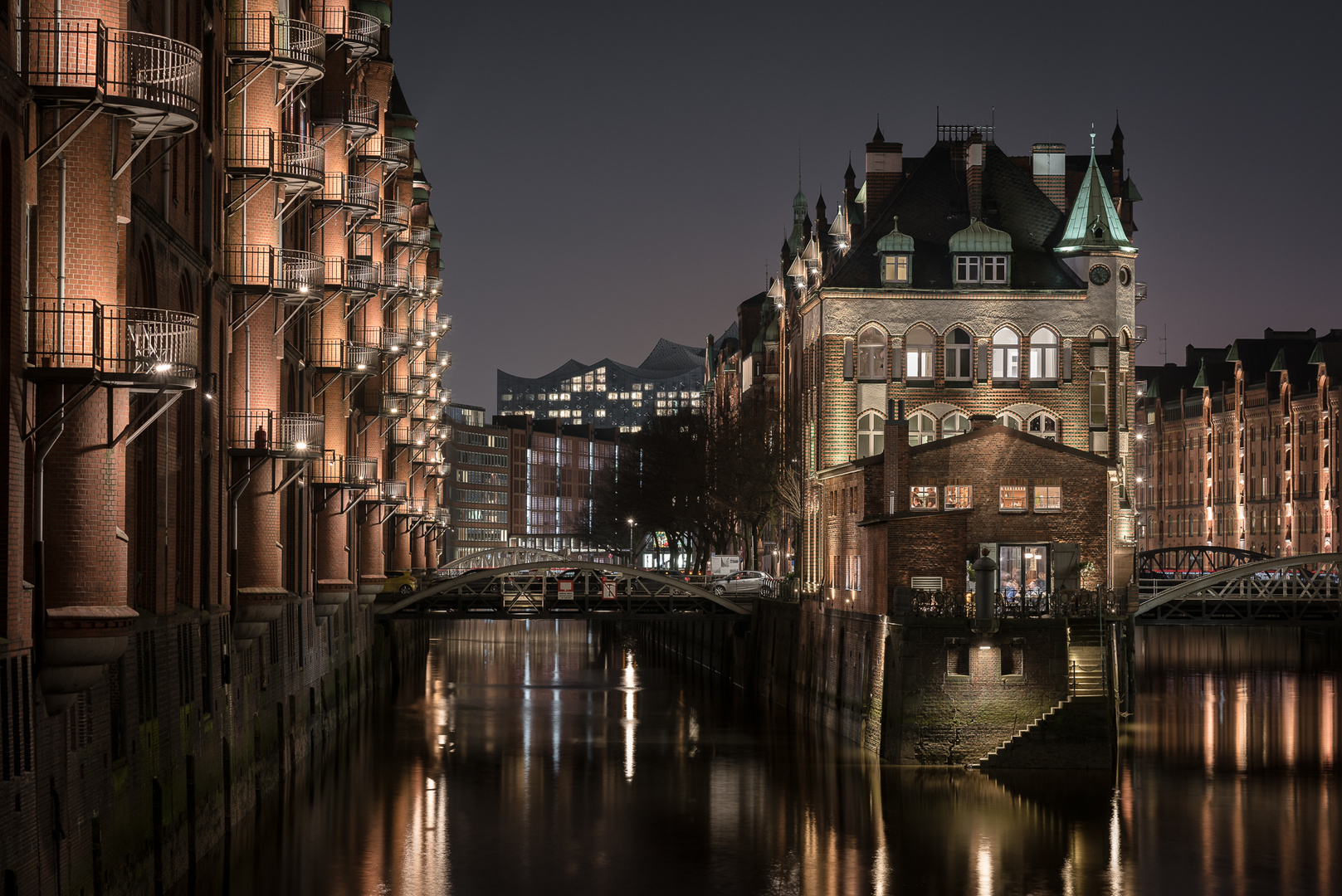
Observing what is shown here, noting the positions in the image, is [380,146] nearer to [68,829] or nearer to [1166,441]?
[68,829]

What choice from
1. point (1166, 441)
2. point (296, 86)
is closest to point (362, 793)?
point (296, 86)

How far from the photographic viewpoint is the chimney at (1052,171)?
244 feet

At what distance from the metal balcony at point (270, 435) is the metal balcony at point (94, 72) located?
51.2 feet

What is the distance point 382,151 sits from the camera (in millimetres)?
67750

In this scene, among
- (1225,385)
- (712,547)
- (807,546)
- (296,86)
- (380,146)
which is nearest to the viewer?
(296,86)

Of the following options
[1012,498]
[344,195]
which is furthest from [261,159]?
[1012,498]

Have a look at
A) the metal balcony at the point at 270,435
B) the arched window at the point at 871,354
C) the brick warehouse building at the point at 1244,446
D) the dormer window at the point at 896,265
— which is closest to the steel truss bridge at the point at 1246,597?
the arched window at the point at 871,354

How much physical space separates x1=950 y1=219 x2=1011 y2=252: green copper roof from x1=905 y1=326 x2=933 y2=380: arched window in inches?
145

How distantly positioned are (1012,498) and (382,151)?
2958 centimetres

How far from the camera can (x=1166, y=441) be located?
568ft

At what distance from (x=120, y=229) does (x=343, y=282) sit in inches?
934

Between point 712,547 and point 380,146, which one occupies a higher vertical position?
point 380,146

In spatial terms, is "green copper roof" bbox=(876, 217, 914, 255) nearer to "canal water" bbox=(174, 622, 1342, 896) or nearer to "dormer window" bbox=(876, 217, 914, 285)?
"dormer window" bbox=(876, 217, 914, 285)

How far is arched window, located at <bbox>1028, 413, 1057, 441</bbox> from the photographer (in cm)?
6881
